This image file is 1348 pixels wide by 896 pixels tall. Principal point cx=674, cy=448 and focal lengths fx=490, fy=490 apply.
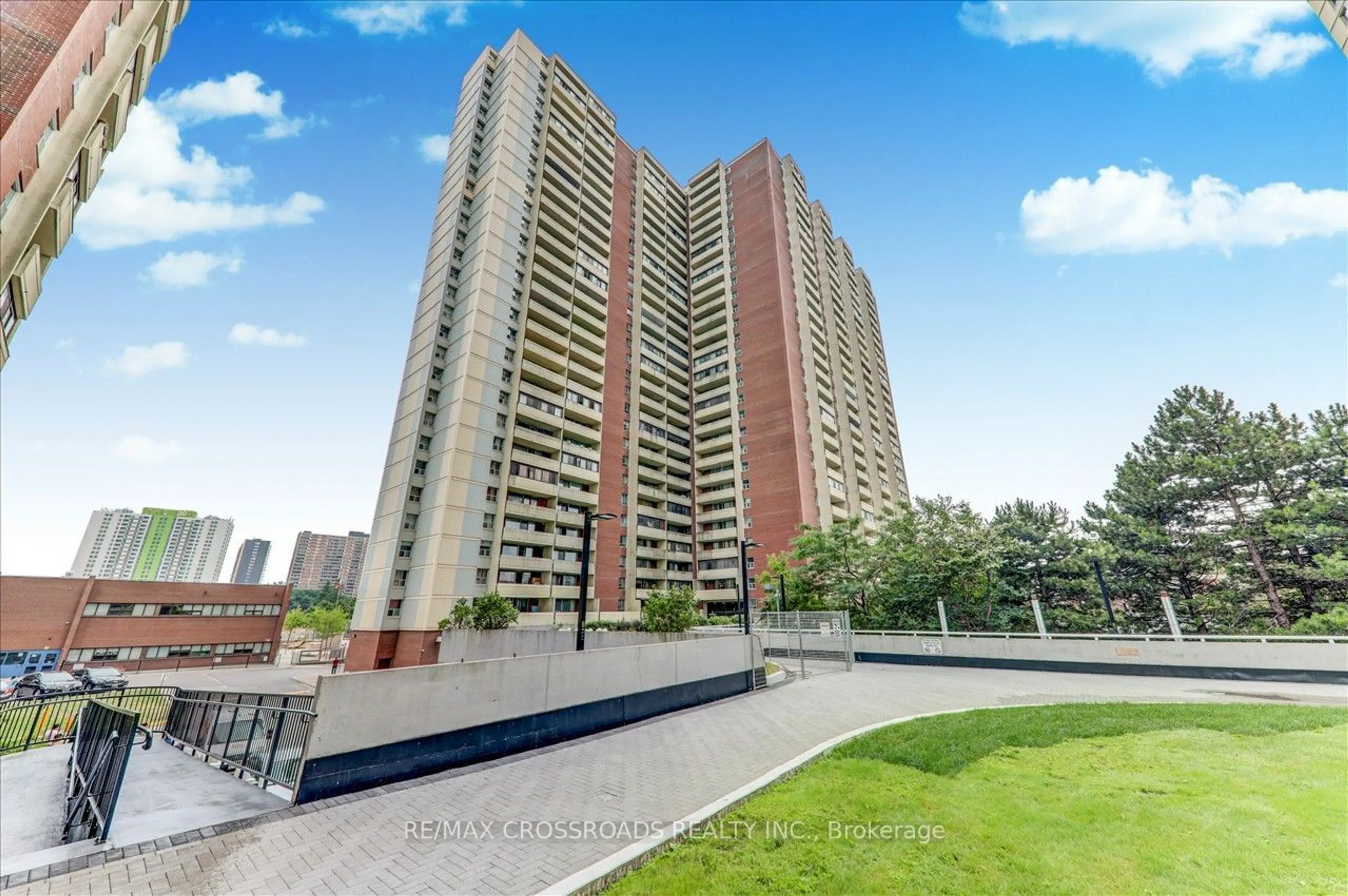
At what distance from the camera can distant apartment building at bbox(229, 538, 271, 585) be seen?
19112cm

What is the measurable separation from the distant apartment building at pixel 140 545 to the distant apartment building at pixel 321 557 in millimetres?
28175

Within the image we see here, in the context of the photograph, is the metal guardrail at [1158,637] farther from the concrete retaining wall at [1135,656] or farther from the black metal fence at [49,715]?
the black metal fence at [49,715]

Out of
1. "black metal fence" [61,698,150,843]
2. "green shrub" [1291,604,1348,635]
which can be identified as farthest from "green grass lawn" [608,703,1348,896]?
"green shrub" [1291,604,1348,635]

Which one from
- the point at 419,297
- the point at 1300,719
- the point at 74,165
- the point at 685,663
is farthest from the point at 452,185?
the point at 1300,719

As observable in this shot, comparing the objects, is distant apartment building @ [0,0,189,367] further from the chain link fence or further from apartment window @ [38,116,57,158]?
the chain link fence

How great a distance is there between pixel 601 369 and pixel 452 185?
812 inches

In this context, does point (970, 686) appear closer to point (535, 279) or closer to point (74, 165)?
point (74, 165)

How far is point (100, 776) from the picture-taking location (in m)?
6.86

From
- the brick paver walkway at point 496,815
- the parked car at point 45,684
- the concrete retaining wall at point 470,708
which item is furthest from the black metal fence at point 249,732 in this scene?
the parked car at point 45,684

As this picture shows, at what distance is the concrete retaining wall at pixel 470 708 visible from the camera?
7371mm

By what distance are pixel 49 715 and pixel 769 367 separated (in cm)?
4947

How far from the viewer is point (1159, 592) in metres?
27.7

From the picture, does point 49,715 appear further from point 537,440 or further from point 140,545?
Result: point 140,545

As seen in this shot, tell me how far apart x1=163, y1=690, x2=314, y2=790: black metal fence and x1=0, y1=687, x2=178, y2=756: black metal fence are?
3.40 feet
